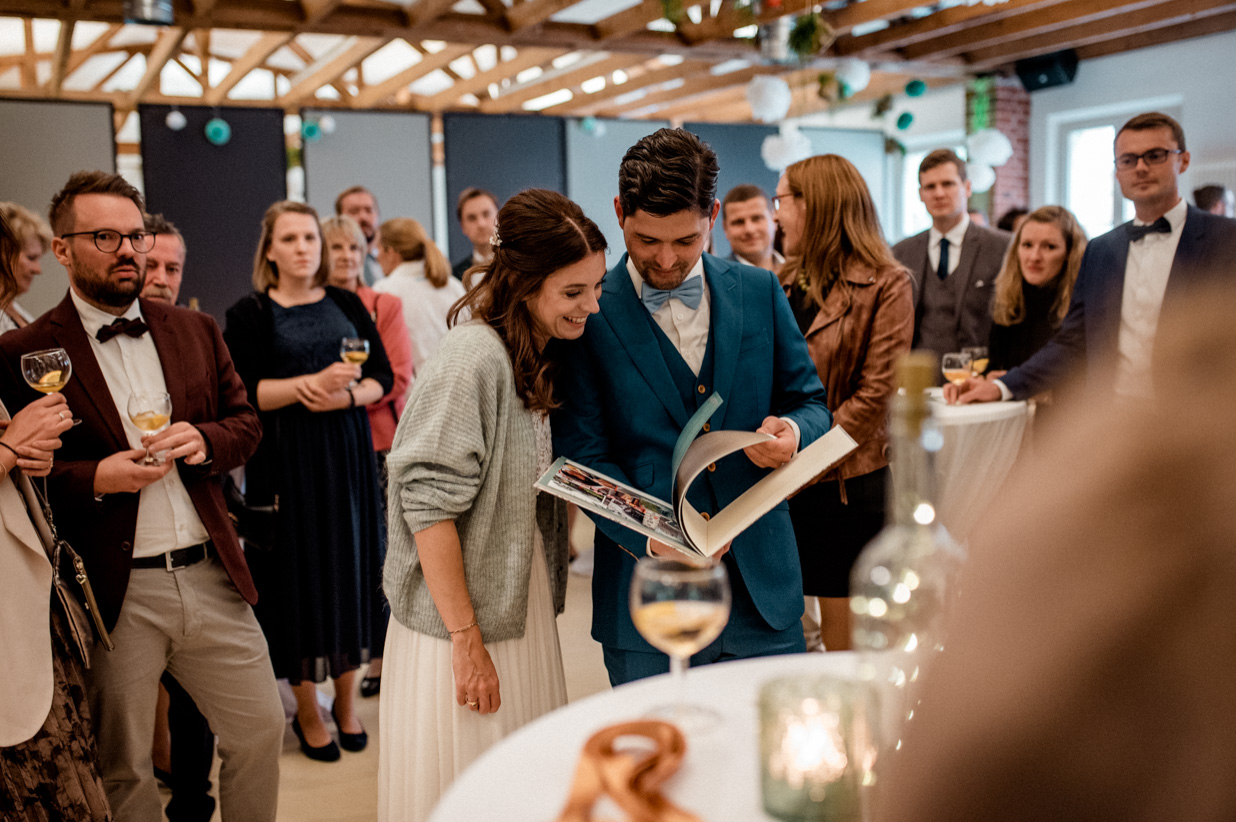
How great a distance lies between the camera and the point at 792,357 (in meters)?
2.01

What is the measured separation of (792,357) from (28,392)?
1734mm

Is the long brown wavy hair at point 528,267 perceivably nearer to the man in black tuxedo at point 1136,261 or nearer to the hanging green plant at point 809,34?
the man in black tuxedo at point 1136,261

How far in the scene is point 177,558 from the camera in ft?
7.23

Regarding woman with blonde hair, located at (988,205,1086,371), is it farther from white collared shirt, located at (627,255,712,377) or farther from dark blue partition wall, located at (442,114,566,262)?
dark blue partition wall, located at (442,114,566,262)

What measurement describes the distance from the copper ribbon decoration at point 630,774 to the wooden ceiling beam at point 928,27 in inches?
255

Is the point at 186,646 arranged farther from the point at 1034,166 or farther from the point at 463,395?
the point at 1034,166

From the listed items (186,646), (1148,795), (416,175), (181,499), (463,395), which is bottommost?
(186,646)

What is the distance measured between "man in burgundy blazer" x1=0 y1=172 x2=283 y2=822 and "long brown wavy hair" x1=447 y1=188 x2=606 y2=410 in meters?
0.84

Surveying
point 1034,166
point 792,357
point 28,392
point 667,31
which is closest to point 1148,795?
point 792,357

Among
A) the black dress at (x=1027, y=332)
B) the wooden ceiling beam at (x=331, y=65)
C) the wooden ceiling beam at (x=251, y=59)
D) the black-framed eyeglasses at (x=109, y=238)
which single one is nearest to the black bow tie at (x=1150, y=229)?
the black dress at (x=1027, y=332)

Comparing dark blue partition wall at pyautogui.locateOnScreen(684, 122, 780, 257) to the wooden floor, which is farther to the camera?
dark blue partition wall at pyautogui.locateOnScreen(684, 122, 780, 257)

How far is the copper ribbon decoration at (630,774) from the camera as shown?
3.27 feet

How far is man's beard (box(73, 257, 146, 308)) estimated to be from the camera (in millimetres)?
2168

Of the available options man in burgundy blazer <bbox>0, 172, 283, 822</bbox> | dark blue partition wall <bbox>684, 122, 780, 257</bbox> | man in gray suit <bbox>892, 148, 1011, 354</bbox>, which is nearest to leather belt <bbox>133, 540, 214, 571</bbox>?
man in burgundy blazer <bbox>0, 172, 283, 822</bbox>
